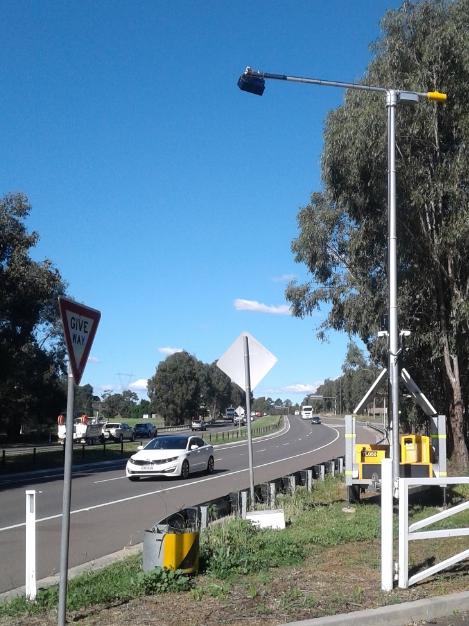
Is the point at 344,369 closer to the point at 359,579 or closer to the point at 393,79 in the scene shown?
the point at 393,79

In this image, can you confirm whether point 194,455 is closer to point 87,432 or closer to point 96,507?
point 96,507

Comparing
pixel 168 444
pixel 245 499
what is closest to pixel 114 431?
pixel 168 444

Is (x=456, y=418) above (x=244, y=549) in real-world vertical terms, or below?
above

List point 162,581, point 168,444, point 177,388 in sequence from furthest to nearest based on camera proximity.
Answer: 1. point 177,388
2. point 168,444
3. point 162,581

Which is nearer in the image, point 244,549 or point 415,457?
point 244,549

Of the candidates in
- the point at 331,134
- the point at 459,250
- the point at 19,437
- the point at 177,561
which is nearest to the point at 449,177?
the point at 459,250

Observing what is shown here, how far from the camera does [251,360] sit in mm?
11672

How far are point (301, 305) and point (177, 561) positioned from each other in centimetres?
2024

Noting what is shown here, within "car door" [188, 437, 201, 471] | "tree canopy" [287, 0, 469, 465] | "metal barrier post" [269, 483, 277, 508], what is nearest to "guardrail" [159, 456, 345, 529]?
"metal barrier post" [269, 483, 277, 508]

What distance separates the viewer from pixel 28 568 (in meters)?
7.12

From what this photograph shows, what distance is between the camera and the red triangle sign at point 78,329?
602 cm

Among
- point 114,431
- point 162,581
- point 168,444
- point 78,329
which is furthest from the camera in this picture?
point 114,431

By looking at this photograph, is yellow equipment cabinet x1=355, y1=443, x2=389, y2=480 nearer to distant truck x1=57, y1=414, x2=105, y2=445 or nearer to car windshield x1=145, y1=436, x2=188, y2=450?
car windshield x1=145, y1=436, x2=188, y2=450

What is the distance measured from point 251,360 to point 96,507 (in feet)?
22.7
